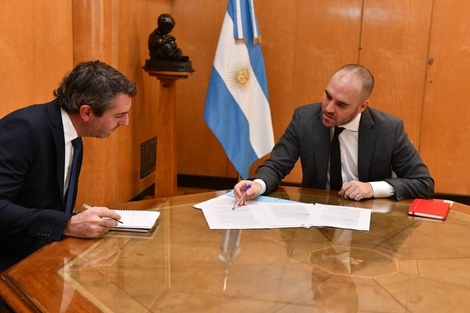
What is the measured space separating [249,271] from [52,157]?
0.83 meters

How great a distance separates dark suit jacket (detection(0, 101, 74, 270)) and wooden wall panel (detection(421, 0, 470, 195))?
3.50m

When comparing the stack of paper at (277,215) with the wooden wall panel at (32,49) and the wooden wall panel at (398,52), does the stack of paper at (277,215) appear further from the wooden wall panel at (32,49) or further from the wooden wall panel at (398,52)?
the wooden wall panel at (398,52)

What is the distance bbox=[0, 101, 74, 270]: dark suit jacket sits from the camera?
1674 mm

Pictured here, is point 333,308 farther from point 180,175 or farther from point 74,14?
point 180,175

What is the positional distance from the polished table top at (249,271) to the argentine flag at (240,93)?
2.33 metres

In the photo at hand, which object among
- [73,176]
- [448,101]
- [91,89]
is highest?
[91,89]

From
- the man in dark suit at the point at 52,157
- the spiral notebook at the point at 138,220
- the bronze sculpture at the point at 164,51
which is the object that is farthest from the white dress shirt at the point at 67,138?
the bronze sculpture at the point at 164,51

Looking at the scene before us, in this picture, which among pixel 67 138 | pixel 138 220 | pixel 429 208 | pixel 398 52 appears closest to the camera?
pixel 138 220

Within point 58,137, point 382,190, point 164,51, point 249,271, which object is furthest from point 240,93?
point 249,271

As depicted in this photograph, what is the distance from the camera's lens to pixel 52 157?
1.86m

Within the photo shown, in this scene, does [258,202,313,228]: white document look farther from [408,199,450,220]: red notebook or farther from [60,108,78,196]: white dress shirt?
[60,108,78,196]: white dress shirt

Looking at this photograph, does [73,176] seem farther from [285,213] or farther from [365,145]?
[365,145]

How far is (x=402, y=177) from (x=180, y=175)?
2.85 meters

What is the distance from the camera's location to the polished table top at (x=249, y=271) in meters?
1.28
